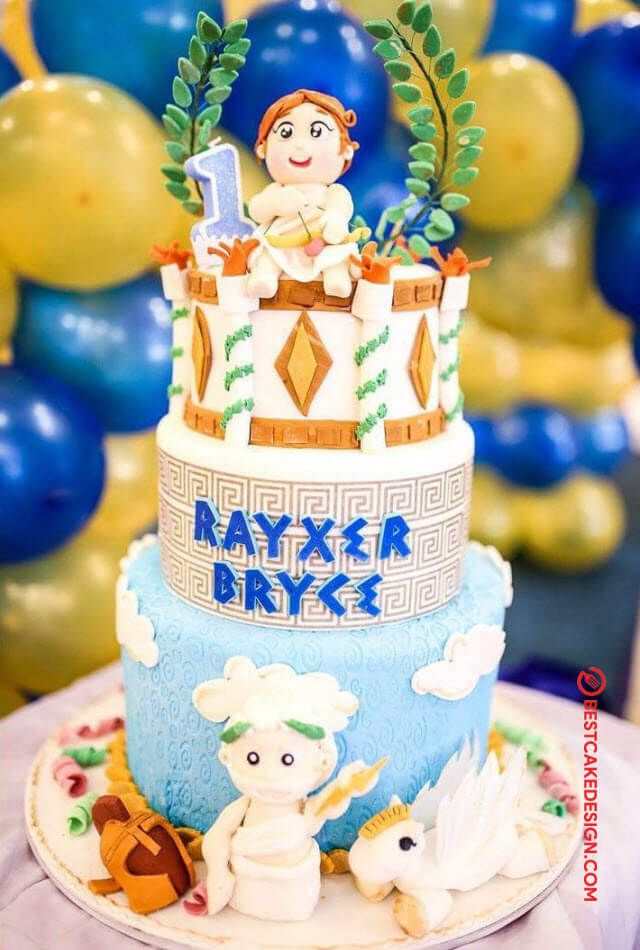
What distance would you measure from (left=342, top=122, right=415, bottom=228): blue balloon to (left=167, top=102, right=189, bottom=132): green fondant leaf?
37.4 inches

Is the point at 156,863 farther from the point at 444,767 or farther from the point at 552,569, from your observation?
the point at 552,569

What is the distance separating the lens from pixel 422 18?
1.89 m

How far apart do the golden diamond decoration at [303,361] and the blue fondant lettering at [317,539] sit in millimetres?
251

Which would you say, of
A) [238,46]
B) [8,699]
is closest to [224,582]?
[238,46]

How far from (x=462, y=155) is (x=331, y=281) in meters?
0.47

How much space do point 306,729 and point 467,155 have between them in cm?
125

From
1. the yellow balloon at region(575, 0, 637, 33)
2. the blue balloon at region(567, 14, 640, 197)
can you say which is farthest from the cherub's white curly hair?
the yellow balloon at region(575, 0, 637, 33)

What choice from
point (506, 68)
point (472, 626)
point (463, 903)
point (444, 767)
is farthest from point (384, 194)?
point (463, 903)

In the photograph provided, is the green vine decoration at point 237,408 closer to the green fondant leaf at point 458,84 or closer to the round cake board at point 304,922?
the green fondant leaf at point 458,84

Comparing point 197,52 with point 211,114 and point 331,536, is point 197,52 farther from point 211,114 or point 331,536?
point 331,536

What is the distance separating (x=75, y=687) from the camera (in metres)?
2.90

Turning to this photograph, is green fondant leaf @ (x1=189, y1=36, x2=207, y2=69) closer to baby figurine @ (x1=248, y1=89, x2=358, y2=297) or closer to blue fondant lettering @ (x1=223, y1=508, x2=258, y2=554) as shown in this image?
baby figurine @ (x1=248, y1=89, x2=358, y2=297)

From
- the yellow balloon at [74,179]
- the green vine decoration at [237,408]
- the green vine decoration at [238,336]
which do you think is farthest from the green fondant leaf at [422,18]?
the yellow balloon at [74,179]

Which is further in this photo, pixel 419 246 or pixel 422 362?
pixel 419 246
